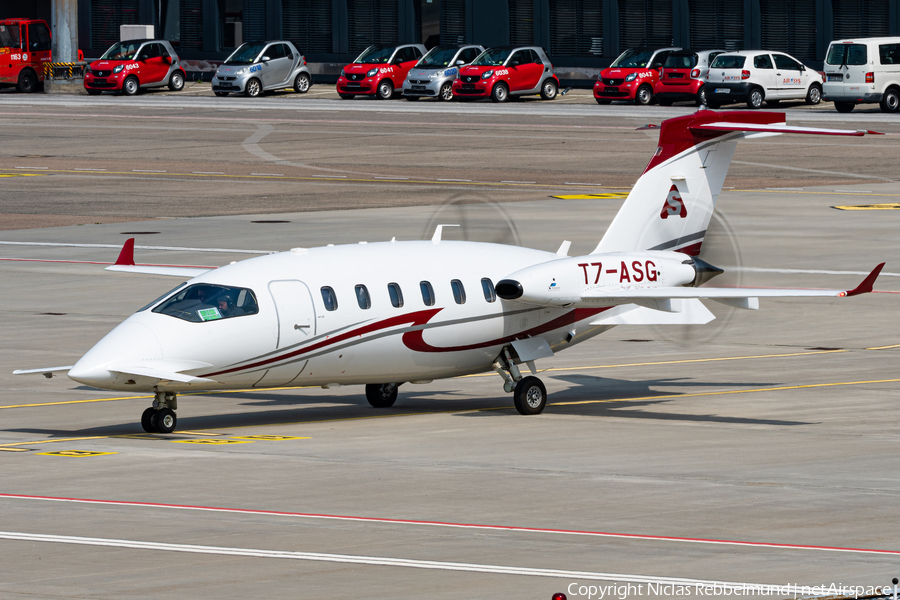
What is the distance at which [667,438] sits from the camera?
897 inches

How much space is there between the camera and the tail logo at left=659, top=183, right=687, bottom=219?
26984 millimetres

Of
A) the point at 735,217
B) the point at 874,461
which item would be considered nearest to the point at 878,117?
the point at 735,217

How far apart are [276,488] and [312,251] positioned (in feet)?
20.1

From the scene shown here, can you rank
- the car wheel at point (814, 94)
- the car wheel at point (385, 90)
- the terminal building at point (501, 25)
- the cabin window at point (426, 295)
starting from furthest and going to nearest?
the car wheel at point (385, 90)
the terminal building at point (501, 25)
the car wheel at point (814, 94)
the cabin window at point (426, 295)

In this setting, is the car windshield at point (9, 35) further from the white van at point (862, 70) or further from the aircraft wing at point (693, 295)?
the aircraft wing at point (693, 295)

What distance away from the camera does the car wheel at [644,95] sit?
308 ft

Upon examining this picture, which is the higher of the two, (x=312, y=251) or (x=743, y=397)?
(x=312, y=251)

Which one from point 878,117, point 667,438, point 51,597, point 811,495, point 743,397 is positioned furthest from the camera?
point 878,117

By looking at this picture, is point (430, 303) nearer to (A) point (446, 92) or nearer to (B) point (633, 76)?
(B) point (633, 76)

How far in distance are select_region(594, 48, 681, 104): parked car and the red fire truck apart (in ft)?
124

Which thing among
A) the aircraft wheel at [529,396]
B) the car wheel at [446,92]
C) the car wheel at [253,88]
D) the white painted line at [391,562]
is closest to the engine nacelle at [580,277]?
the aircraft wheel at [529,396]

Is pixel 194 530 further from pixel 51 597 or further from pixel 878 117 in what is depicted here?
pixel 878 117

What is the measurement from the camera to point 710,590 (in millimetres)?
13758

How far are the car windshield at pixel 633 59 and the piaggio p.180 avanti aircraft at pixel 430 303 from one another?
6810 cm
